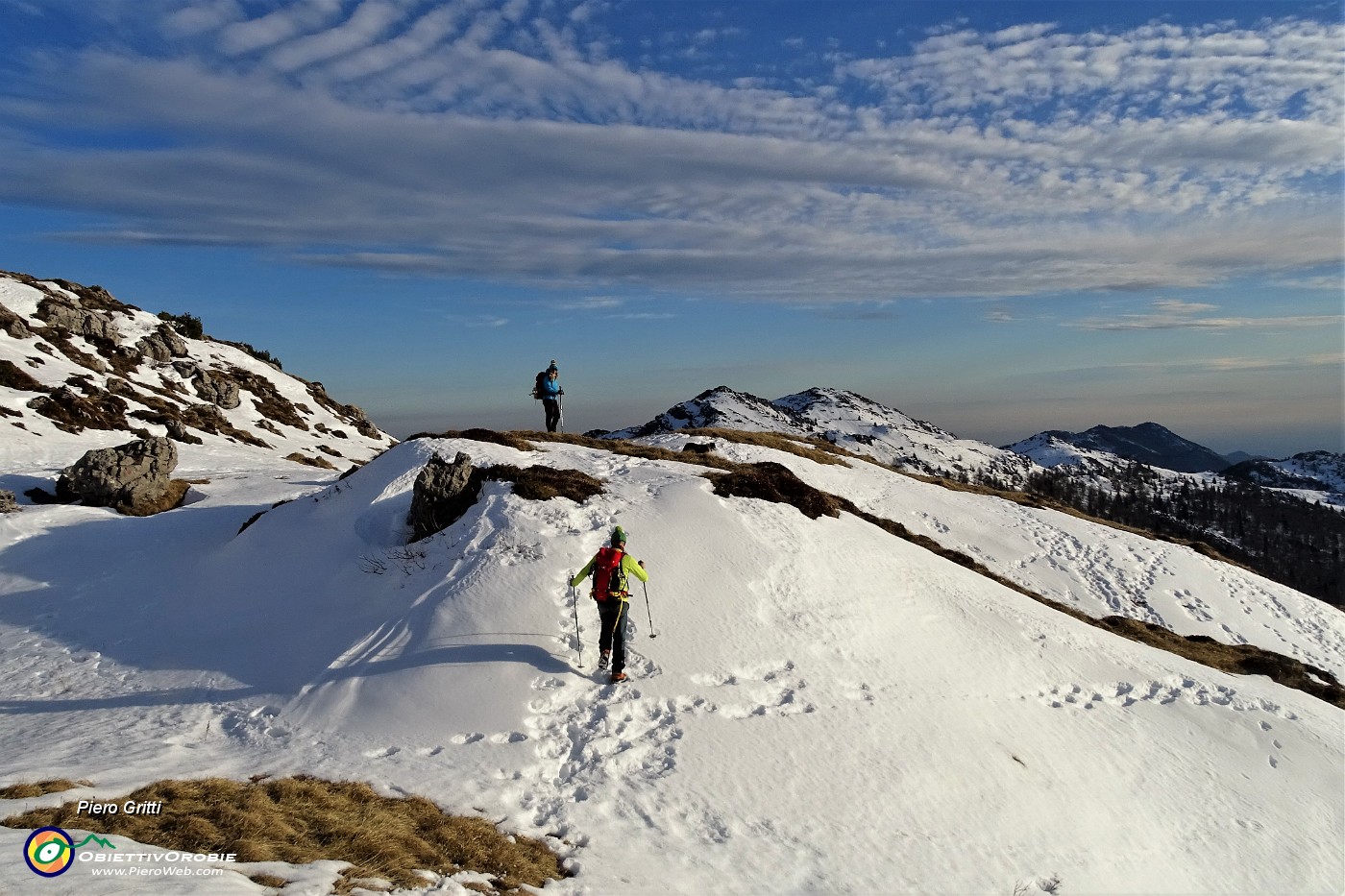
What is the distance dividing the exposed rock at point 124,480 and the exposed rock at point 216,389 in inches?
1287

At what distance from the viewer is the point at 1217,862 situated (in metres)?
11.9

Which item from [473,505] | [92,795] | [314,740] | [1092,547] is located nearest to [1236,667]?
[1092,547]

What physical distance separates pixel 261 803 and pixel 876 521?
81.3 feet

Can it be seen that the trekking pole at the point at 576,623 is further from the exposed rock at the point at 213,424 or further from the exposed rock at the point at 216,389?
the exposed rock at the point at 216,389

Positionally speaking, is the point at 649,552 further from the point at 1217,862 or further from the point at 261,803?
the point at 1217,862

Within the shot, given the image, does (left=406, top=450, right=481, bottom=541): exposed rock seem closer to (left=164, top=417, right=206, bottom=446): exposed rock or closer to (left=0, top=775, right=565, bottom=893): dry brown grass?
(left=0, top=775, right=565, bottom=893): dry brown grass

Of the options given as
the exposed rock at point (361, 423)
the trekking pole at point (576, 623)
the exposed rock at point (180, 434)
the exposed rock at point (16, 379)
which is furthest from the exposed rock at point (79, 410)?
the trekking pole at point (576, 623)

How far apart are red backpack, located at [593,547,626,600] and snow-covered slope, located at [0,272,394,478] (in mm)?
31503

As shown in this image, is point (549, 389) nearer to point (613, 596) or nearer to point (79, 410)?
point (613, 596)

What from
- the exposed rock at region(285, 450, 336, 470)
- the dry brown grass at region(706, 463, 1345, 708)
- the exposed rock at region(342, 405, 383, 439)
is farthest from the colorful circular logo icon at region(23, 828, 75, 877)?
the exposed rock at region(342, 405, 383, 439)

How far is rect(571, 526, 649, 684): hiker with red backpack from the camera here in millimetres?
12883

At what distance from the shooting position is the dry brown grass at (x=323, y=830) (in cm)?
767

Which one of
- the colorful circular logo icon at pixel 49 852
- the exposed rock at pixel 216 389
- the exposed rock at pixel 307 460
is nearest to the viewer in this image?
the colorful circular logo icon at pixel 49 852

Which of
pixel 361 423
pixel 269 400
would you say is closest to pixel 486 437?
pixel 269 400
